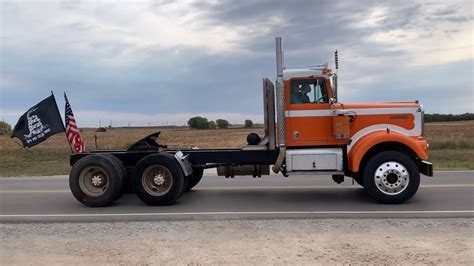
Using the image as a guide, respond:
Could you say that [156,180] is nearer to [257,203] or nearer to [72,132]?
[257,203]

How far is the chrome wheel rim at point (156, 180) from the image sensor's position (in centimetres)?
1019

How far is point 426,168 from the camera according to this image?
9.95m

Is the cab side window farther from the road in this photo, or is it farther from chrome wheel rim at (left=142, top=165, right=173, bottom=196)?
chrome wheel rim at (left=142, top=165, right=173, bottom=196)

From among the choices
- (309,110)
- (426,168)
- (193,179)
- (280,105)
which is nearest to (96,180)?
(193,179)

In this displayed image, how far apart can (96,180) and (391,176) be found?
19.9 ft

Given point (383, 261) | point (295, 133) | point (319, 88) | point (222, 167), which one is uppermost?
point (319, 88)

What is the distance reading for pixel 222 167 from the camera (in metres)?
11.0

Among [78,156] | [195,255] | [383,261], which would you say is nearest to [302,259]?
[383,261]

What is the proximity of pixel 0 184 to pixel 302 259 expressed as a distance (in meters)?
11.8

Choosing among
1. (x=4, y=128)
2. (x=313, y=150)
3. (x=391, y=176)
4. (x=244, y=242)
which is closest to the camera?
(x=244, y=242)

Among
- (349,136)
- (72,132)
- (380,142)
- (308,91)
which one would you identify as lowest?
(380,142)

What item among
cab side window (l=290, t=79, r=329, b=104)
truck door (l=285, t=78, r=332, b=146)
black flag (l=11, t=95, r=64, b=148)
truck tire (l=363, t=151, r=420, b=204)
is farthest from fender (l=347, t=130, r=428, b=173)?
black flag (l=11, t=95, r=64, b=148)

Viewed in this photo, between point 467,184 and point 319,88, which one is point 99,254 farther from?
point 467,184

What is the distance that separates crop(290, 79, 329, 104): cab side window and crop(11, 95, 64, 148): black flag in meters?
5.43
